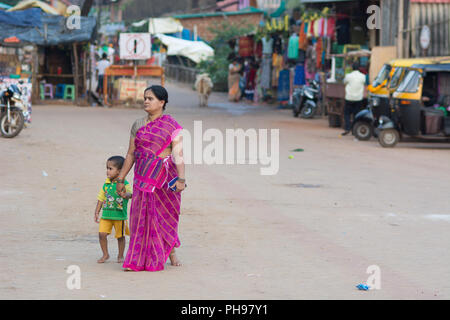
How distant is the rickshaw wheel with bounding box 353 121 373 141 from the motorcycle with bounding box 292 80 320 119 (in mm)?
7460

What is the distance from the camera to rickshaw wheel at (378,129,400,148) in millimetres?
17438

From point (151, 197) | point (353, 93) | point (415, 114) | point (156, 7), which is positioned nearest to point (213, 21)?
point (156, 7)

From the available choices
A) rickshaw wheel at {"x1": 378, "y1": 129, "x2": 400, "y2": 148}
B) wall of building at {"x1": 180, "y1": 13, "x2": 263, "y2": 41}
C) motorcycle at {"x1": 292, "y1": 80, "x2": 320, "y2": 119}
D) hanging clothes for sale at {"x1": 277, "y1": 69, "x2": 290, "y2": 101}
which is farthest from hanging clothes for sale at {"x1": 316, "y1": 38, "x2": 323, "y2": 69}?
wall of building at {"x1": 180, "y1": 13, "x2": 263, "y2": 41}

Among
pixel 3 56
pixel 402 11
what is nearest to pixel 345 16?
pixel 402 11

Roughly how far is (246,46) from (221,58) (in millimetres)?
9151

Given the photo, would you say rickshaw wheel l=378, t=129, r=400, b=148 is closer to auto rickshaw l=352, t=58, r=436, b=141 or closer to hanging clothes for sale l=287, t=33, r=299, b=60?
auto rickshaw l=352, t=58, r=436, b=141

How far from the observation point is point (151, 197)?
255 inches

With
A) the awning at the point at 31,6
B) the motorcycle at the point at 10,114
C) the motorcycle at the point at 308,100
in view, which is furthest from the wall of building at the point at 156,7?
the motorcycle at the point at 10,114

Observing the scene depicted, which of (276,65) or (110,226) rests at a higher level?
(276,65)

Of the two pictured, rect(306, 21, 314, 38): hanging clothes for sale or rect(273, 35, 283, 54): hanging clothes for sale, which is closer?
rect(306, 21, 314, 38): hanging clothes for sale

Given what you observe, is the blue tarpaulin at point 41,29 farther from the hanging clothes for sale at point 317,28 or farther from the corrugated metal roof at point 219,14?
the corrugated metal roof at point 219,14

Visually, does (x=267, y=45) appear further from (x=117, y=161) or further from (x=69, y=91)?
(x=117, y=161)

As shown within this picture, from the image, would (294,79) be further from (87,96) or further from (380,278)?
(380,278)
